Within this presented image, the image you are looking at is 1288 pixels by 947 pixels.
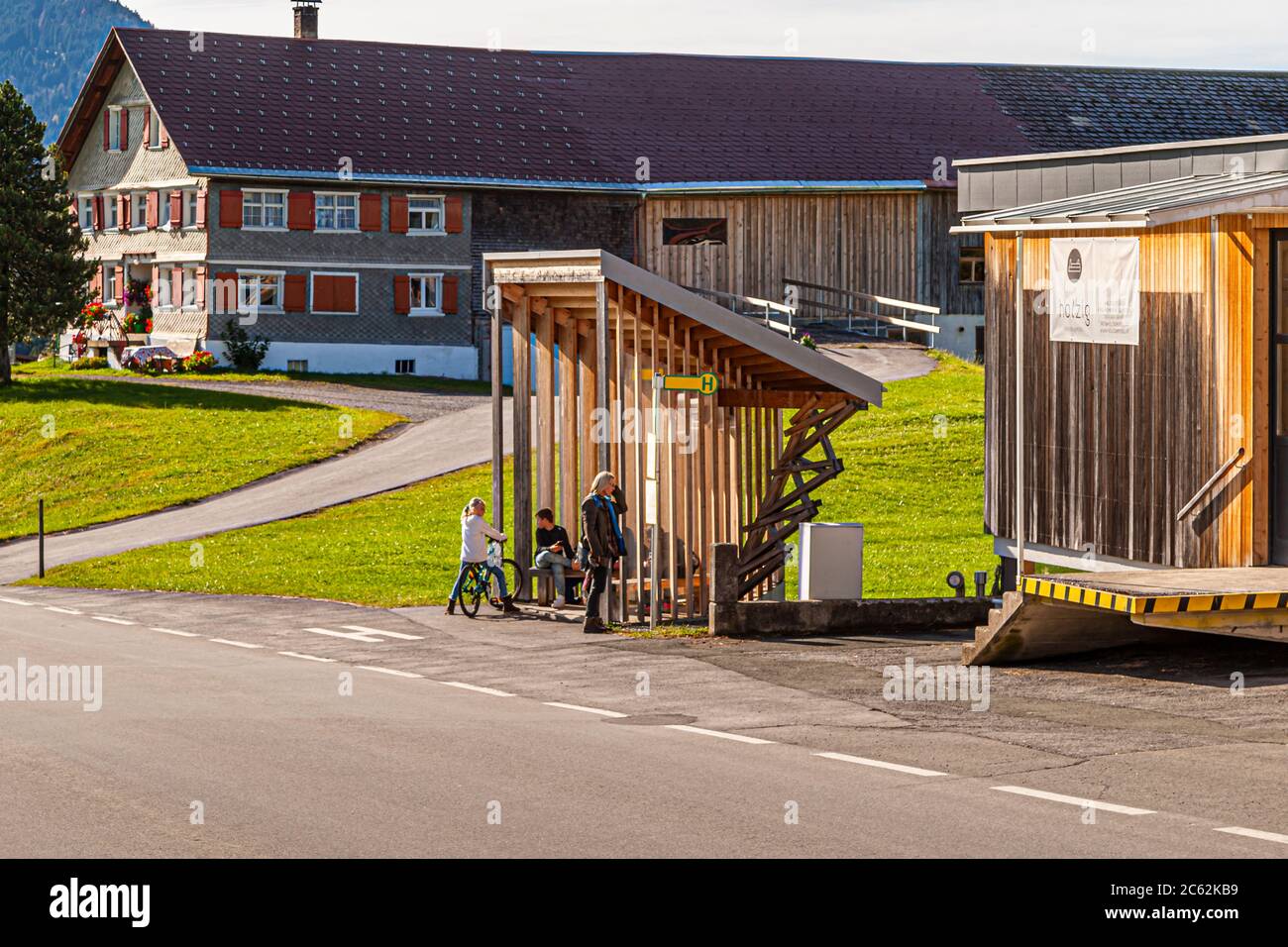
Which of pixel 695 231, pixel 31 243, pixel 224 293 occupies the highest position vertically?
pixel 695 231

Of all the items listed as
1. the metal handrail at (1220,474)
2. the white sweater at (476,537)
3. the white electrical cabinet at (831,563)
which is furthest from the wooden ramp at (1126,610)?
the white sweater at (476,537)

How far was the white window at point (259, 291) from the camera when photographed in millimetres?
60000

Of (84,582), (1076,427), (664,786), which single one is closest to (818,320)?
(84,582)

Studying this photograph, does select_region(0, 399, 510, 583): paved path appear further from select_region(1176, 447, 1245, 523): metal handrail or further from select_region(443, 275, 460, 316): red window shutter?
select_region(1176, 447, 1245, 523): metal handrail

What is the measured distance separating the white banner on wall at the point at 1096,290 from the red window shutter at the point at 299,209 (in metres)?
41.6

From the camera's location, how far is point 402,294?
61.5 metres

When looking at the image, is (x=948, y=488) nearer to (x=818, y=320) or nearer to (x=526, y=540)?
(x=526, y=540)

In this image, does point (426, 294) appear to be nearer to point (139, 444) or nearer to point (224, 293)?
point (224, 293)

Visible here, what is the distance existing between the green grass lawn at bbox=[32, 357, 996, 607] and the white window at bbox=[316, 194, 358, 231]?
21.5 m

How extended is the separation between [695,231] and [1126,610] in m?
47.4

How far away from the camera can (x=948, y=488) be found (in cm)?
3641

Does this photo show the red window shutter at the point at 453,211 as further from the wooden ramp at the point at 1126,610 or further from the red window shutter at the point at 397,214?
the wooden ramp at the point at 1126,610

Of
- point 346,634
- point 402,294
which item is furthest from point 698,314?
point 402,294
